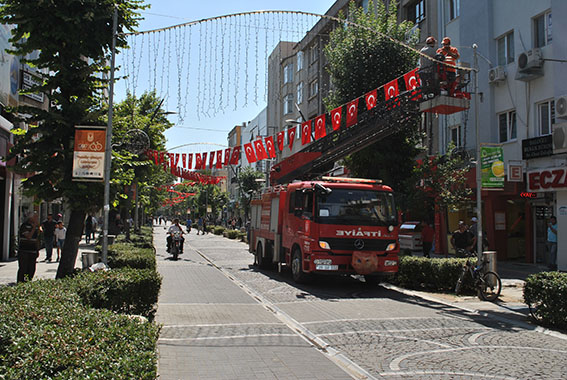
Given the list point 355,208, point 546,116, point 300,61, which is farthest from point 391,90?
point 300,61

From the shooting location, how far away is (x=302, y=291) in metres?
12.9

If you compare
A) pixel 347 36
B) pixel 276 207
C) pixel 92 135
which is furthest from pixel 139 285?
pixel 347 36

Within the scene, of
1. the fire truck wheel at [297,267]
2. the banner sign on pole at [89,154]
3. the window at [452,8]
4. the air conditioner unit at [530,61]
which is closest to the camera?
the banner sign on pole at [89,154]

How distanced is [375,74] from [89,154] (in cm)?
1435

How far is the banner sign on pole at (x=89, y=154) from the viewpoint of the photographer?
9.77m

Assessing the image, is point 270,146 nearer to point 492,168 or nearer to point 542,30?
point 492,168

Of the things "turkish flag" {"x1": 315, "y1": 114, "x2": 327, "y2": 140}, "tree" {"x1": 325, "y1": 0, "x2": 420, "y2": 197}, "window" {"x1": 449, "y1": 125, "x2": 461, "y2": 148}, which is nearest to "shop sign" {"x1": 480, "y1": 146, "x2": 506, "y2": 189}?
"turkish flag" {"x1": 315, "y1": 114, "x2": 327, "y2": 140}

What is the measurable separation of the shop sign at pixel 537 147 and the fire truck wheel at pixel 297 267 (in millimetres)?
10260

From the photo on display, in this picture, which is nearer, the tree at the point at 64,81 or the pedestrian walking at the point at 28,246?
the tree at the point at 64,81

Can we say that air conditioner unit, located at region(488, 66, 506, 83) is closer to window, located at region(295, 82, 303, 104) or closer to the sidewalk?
the sidewalk

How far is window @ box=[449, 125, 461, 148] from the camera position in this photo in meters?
23.8

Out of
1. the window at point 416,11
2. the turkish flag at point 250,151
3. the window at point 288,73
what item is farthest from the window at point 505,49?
the window at point 288,73

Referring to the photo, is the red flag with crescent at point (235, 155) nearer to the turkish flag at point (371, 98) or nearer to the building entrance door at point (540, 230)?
the turkish flag at point (371, 98)

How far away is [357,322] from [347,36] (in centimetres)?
1607
